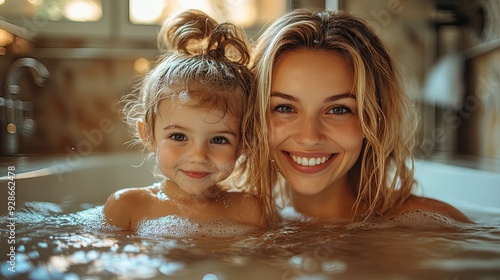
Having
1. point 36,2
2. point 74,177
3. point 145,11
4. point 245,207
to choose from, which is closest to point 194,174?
point 245,207

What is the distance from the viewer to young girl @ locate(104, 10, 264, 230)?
41.9 inches

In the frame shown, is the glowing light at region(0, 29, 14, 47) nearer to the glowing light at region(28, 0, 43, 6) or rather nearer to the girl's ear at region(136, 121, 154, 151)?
the glowing light at region(28, 0, 43, 6)

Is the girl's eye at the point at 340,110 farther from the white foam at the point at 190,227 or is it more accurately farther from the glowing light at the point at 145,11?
the glowing light at the point at 145,11

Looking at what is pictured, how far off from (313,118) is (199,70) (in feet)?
0.86

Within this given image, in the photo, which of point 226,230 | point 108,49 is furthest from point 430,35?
point 226,230

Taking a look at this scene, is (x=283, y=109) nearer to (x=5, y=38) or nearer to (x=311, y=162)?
(x=311, y=162)

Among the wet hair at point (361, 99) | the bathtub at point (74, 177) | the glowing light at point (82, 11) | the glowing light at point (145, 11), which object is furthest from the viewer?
the glowing light at point (145, 11)

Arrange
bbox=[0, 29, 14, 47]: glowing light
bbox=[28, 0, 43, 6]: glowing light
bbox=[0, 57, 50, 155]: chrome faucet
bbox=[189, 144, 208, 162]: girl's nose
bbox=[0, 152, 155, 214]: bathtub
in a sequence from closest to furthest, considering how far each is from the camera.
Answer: bbox=[189, 144, 208, 162]: girl's nose < bbox=[0, 152, 155, 214]: bathtub < bbox=[0, 57, 50, 155]: chrome faucet < bbox=[0, 29, 14, 47]: glowing light < bbox=[28, 0, 43, 6]: glowing light

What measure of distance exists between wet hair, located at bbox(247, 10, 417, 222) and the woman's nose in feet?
0.25

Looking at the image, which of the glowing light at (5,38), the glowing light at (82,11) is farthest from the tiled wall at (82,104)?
the glowing light at (5,38)

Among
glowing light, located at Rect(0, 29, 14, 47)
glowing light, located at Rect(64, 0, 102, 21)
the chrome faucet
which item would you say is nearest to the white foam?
the chrome faucet

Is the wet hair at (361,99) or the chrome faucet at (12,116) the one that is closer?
the wet hair at (361,99)

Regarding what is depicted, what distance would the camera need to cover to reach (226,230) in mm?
1098

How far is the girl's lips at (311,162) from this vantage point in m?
1.17
